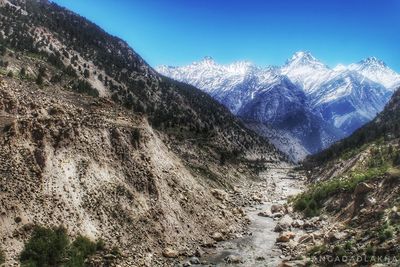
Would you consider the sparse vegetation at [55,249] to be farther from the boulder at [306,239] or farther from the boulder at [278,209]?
the boulder at [278,209]

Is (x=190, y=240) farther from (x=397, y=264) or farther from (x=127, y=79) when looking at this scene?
→ (x=127, y=79)

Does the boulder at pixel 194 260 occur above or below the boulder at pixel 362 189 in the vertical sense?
below

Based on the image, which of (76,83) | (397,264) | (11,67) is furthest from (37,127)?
(76,83)

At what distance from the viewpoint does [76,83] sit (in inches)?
4454

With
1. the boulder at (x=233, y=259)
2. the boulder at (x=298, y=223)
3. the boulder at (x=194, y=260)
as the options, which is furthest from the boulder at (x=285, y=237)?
the boulder at (x=194, y=260)

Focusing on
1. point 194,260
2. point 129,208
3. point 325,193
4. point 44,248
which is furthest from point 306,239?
point 44,248

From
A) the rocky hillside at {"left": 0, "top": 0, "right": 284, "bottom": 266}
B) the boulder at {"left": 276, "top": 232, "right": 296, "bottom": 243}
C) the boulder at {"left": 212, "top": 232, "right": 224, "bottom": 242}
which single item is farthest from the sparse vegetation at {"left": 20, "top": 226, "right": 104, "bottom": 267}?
the boulder at {"left": 276, "top": 232, "right": 296, "bottom": 243}

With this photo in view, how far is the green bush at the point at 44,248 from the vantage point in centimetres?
3794

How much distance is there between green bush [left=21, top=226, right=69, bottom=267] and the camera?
1494 inches

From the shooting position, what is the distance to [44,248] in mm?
39000

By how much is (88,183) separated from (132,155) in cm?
989

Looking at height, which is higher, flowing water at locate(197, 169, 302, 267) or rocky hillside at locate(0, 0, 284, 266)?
rocky hillside at locate(0, 0, 284, 266)

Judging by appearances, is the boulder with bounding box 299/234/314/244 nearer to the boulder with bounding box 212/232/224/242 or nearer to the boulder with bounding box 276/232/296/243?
the boulder with bounding box 276/232/296/243

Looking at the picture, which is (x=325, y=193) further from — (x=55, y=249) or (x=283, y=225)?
(x=55, y=249)
